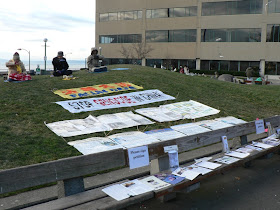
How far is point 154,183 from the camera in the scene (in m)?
4.32

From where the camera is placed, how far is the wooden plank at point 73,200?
3730mm

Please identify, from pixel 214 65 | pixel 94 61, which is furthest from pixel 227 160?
pixel 214 65

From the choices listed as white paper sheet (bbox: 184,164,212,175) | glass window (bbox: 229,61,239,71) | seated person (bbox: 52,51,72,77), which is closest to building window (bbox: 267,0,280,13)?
glass window (bbox: 229,61,239,71)

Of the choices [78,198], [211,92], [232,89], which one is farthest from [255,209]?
[232,89]

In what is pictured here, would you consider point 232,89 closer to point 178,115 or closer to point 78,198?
point 178,115

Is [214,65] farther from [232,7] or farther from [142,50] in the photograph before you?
[142,50]

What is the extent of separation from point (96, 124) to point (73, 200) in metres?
4.43

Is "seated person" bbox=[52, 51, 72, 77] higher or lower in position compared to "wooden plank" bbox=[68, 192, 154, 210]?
higher

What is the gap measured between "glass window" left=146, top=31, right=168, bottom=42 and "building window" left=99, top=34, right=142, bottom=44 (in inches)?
61.9

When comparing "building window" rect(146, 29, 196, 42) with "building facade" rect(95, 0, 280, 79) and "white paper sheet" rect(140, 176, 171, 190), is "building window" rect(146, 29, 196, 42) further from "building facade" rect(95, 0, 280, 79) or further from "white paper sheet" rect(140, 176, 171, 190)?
"white paper sheet" rect(140, 176, 171, 190)

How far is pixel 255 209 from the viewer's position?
452 centimetres

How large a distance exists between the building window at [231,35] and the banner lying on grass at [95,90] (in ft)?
112

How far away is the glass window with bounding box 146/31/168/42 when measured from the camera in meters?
Result: 48.7

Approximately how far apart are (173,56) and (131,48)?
777cm
